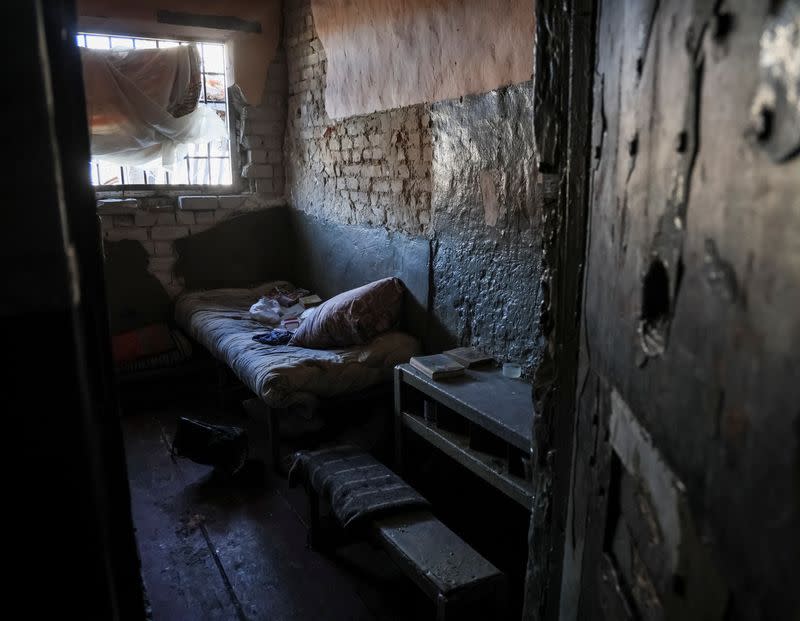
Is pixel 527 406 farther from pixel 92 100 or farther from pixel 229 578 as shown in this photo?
pixel 92 100

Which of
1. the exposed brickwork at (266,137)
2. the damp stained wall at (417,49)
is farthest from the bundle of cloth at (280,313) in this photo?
the damp stained wall at (417,49)

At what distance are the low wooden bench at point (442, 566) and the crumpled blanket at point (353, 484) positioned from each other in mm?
55

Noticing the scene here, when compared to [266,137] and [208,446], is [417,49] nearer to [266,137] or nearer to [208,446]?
[266,137]

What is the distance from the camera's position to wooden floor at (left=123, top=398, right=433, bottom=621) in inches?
97.1

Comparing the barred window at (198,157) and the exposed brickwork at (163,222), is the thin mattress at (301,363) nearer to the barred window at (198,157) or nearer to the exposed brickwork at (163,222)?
the exposed brickwork at (163,222)

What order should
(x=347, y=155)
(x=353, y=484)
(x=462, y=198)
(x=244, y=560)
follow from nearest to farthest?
(x=353, y=484), (x=244, y=560), (x=462, y=198), (x=347, y=155)

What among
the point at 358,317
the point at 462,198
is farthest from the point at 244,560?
the point at 462,198

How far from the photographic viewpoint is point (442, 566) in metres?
2.10

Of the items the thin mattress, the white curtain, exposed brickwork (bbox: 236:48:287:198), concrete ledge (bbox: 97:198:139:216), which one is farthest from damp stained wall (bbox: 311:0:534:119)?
concrete ledge (bbox: 97:198:139:216)

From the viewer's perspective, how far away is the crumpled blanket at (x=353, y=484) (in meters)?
2.47

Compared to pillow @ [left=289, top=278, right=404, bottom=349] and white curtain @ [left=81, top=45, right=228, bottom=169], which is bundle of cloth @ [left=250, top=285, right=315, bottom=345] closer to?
pillow @ [left=289, top=278, right=404, bottom=349]

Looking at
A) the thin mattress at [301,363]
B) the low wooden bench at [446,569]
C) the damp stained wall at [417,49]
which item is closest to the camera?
the low wooden bench at [446,569]

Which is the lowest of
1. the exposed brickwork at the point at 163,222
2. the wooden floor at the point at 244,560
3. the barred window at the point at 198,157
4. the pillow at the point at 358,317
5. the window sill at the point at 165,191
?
the wooden floor at the point at 244,560

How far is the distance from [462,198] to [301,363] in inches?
46.8
